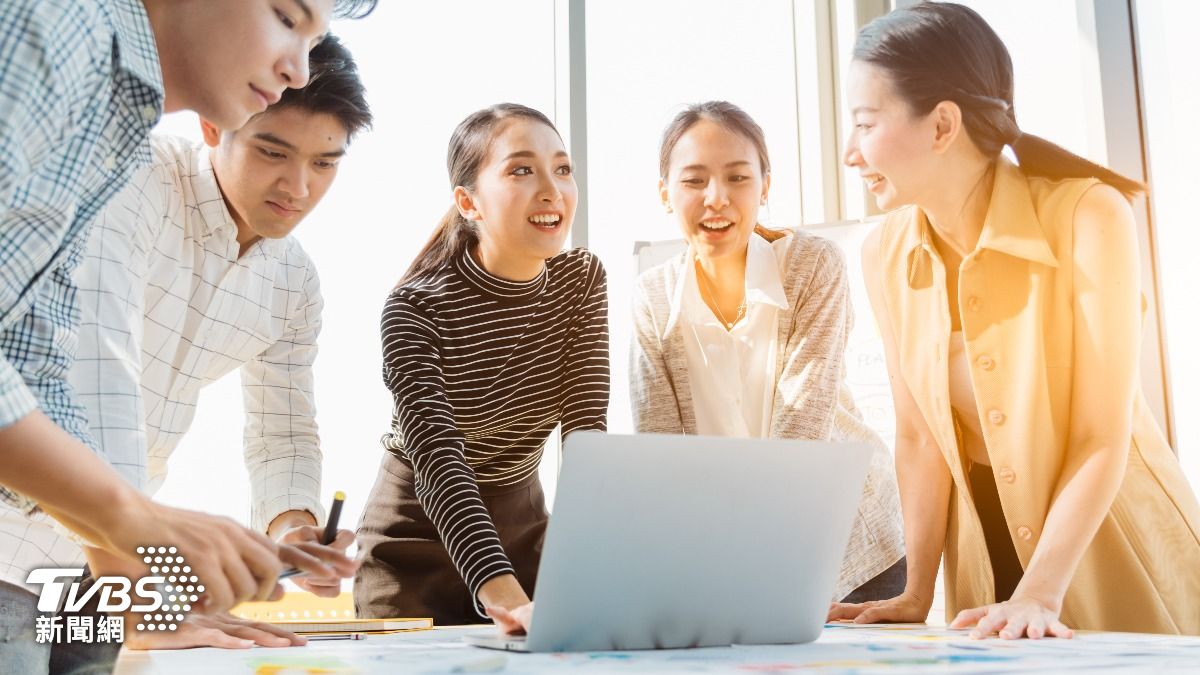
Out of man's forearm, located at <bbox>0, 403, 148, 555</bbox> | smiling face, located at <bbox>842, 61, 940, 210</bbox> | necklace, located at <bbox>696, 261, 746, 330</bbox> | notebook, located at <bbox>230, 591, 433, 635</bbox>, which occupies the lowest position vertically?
notebook, located at <bbox>230, 591, 433, 635</bbox>

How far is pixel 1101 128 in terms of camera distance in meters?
2.42

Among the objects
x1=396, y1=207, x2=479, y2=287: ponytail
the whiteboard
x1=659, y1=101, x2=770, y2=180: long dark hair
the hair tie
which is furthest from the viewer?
the whiteboard

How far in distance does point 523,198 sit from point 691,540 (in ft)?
3.20

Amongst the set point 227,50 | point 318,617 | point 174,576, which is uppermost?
point 227,50

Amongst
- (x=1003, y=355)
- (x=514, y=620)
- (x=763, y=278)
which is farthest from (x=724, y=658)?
(x=763, y=278)

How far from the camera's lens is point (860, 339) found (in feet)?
8.96

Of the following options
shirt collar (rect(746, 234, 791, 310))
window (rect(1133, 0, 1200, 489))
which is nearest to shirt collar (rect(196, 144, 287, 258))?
shirt collar (rect(746, 234, 791, 310))

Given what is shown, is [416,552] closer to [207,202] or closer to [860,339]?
[207,202]

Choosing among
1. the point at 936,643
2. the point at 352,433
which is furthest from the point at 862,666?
the point at 352,433

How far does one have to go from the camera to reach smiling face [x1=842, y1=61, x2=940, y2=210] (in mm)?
1491

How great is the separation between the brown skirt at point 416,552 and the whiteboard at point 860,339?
3.55ft

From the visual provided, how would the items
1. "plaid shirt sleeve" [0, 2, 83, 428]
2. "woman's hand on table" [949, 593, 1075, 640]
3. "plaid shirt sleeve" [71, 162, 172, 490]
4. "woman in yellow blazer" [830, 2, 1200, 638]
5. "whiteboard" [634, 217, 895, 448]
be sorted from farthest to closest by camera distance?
"whiteboard" [634, 217, 895, 448] < "woman in yellow blazer" [830, 2, 1200, 638] < "plaid shirt sleeve" [71, 162, 172, 490] < "woman's hand on table" [949, 593, 1075, 640] < "plaid shirt sleeve" [0, 2, 83, 428]

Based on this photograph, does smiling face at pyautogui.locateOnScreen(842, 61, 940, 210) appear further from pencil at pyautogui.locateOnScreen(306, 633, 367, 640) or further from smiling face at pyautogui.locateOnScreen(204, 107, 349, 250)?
pencil at pyautogui.locateOnScreen(306, 633, 367, 640)

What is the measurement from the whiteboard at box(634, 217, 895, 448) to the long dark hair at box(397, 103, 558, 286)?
3.02 ft
